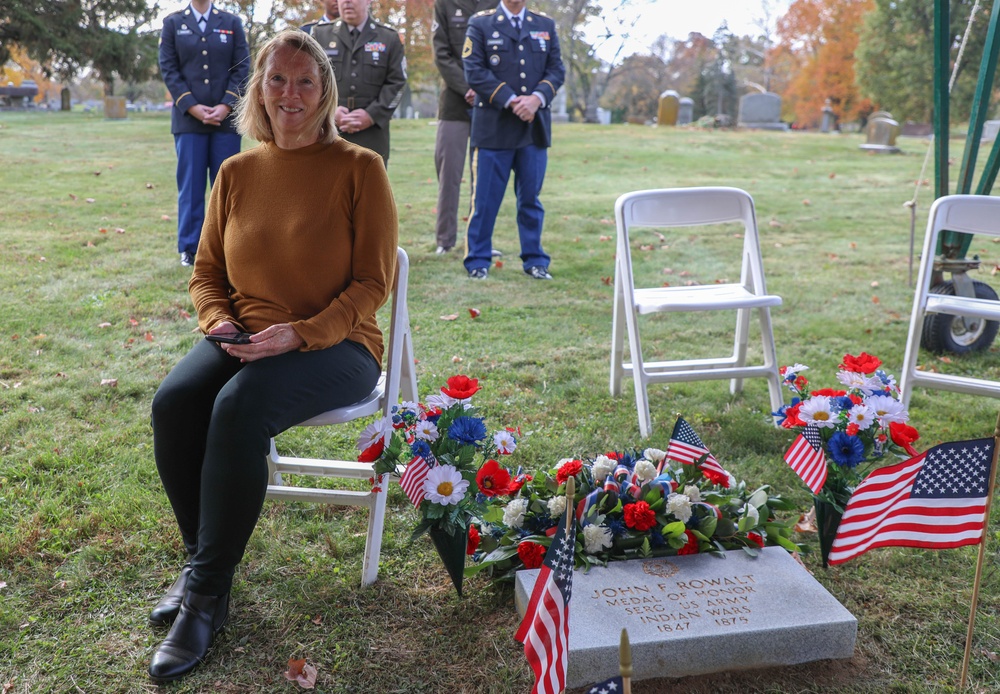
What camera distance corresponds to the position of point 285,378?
2.42m

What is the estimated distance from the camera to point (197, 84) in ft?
21.4

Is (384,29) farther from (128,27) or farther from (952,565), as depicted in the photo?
(128,27)

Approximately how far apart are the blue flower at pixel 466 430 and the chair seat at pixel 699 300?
1500mm

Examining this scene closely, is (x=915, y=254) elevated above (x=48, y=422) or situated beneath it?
elevated above

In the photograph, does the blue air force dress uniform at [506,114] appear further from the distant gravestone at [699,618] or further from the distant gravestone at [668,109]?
the distant gravestone at [668,109]

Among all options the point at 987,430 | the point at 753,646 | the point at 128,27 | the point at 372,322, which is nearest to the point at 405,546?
the point at 372,322

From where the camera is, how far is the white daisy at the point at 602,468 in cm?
273

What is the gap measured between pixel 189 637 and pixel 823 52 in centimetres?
3766

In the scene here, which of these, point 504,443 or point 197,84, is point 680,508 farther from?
point 197,84

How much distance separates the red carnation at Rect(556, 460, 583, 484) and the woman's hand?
34.2 inches

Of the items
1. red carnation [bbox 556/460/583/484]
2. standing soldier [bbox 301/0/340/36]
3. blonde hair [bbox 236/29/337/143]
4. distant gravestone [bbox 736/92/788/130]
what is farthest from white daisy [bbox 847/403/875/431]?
distant gravestone [bbox 736/92/788/130]

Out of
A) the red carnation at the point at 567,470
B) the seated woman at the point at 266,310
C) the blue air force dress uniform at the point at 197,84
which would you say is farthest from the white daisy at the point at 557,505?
the blue air force dress uniform at the point at 197,84

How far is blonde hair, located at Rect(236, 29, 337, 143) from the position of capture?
2631 millimetres

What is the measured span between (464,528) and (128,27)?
72.5ft
